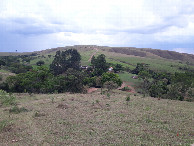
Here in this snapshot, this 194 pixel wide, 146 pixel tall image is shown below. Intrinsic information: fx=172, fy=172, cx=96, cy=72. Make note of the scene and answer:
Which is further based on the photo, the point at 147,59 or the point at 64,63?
the point at 147,59

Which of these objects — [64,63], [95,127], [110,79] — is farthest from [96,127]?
[64,63]

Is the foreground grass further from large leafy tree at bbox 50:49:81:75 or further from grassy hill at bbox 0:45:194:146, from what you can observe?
large leafy tree at bbox 50:49:81:75

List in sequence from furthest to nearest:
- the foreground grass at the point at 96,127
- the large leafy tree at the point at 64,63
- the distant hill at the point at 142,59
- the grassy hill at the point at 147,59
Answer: the grassy hill at the point at 147,59, the distant hill at the point at 142,59, the large leafy tree at the point at 64,63, the foreground grass at the point at 96,127

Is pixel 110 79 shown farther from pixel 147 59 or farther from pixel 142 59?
pixel 147 59

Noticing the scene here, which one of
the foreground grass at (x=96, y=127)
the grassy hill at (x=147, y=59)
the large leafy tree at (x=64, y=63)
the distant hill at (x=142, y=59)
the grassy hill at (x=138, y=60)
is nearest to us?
the foreground grass at (x=96, y=127)

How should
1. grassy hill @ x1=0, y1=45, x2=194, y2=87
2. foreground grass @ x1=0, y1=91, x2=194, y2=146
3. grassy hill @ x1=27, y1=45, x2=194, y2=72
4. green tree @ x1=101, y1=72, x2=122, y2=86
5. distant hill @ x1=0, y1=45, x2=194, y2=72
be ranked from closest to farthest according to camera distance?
1. foreground grass @ x1=0, y1=91, x2=194, y2=146
2. green tree @ x1=101, y1=72, x2=122, y2=86
3. grassy hill @ x1=0, y1=45, x2=194, y2=87
4. distant hill @ x1=0, y1=45, x2=194, y2=72
5. grassy hill @ x1=27, y1=45, x2=194, y2=72

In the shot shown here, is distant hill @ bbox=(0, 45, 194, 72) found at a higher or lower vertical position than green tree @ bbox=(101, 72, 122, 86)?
higher

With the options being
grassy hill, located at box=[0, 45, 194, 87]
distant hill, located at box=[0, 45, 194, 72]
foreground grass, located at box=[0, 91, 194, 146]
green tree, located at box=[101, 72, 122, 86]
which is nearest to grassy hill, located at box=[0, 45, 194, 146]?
foreground grass, located at box=[0, 91, 194, 146]

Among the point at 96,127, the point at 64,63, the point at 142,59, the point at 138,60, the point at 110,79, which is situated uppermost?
the point at 142,59

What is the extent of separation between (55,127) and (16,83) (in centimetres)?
2369

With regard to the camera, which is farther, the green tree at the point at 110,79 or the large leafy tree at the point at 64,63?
the large leafy tree at the point at 64,63

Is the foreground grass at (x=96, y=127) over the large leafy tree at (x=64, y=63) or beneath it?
beneath

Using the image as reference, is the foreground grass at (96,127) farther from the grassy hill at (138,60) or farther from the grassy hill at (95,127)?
the grassy hill at (138,60)

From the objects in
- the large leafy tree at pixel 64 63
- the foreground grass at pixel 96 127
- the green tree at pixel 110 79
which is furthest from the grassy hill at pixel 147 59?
the foreground grass at pixel 96 127
